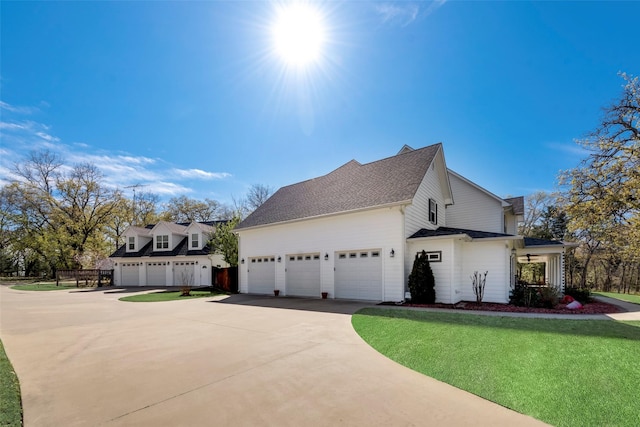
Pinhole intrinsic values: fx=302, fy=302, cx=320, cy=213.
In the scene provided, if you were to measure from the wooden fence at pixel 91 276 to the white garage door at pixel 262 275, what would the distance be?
17809 mm

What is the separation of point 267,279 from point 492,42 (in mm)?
15621

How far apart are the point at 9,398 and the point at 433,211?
15520 mm

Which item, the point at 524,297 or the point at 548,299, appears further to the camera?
the point at 524,297

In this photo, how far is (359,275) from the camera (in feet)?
44.4

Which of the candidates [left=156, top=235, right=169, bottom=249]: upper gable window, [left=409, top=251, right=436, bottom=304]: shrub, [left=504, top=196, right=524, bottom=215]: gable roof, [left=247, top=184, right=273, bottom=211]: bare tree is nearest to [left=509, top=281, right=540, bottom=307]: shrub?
[left=409, top=251, right=436, bottom=304]: shrub

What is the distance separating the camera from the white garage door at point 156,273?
86.6ft

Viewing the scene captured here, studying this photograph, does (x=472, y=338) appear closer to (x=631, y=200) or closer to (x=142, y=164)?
(x=631, y=200)

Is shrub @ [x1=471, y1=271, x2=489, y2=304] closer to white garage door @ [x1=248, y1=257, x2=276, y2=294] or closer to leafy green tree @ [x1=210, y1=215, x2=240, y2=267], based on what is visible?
white garage door @ [x1=248, y1=257, x2=276, y2=294]

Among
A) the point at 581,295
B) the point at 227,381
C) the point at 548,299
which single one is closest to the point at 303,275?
the point at 548,299

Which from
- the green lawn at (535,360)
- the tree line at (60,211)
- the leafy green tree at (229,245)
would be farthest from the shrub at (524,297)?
the tree line at (60,211)

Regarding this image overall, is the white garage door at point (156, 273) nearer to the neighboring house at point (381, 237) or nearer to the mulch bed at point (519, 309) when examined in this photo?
the neighboring house at point (381, 237)

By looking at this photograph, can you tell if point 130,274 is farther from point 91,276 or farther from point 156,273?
point 91,276

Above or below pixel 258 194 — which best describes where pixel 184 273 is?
below

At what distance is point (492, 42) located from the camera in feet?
40.5
